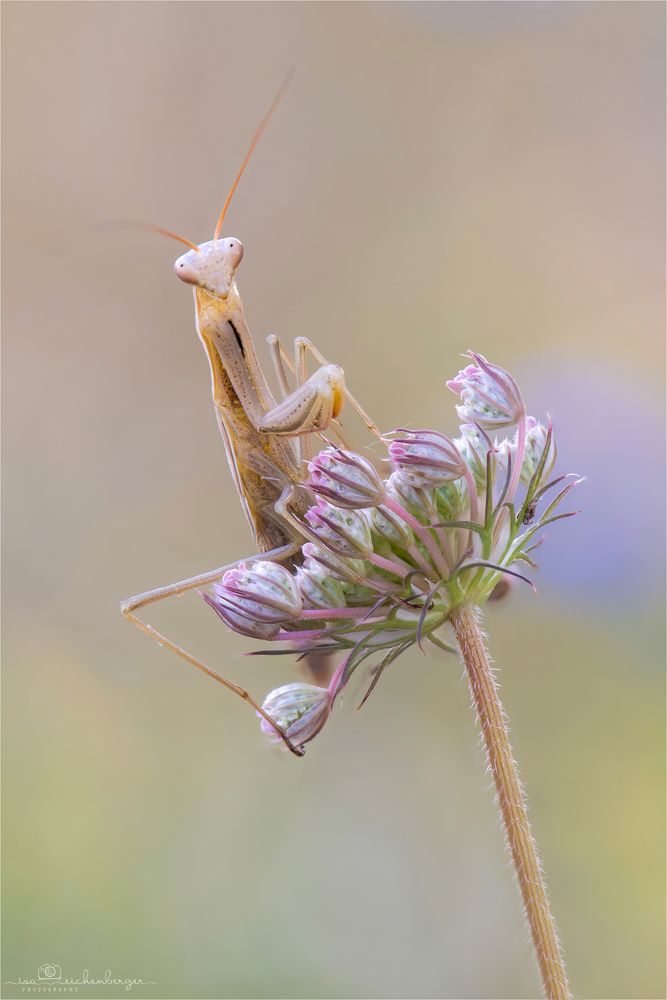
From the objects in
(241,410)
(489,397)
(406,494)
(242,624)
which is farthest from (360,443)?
(242,624)

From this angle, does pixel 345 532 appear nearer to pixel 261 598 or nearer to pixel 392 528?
pixel 392 528

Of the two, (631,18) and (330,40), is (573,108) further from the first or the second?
(330,40)

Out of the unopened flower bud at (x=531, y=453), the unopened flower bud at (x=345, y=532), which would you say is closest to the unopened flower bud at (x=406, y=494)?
the unopened flower bud at (x=345, y=532)

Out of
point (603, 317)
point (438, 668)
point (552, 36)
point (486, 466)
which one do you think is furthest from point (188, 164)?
point (486, 466)

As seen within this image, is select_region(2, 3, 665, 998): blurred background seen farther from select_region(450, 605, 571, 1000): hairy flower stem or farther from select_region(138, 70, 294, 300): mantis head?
select_region(450, 605, 571, 1000): hairy flower stem

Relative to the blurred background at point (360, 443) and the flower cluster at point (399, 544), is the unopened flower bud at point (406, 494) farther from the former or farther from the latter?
the blurred background at point (360, 443)
